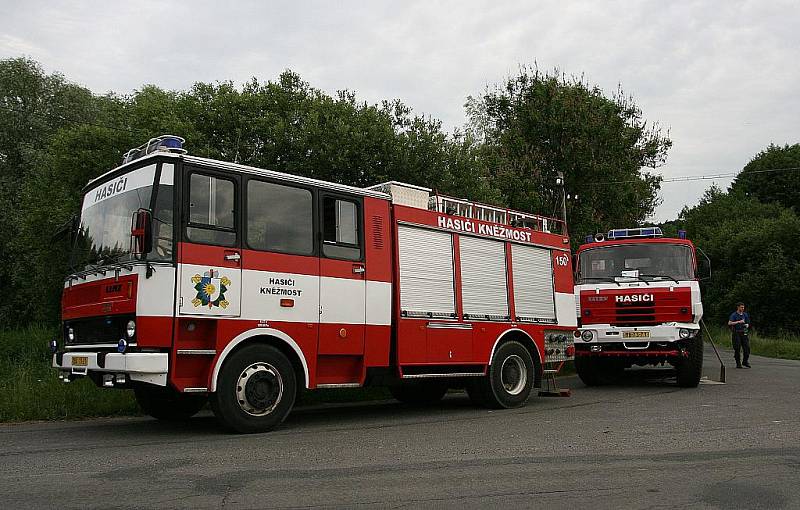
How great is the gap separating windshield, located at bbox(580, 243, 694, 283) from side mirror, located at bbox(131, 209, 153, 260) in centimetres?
1001

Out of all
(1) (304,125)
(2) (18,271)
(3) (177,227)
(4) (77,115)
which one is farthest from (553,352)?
(4) (77,115)

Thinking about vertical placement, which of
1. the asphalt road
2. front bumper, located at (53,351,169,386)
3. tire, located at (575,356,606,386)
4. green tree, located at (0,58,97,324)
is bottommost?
the asphalt road

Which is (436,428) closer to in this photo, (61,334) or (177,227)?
(177,227)

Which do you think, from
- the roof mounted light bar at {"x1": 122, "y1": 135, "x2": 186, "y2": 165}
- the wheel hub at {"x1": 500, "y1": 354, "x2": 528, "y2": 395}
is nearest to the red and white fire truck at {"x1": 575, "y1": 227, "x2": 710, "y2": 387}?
the wheel hub at {"x1": 500, "y1": 354, "x2": 528, "y2": 395}

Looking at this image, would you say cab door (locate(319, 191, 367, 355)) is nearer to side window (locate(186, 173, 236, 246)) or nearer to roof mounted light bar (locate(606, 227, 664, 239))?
side window (locate(186, 173, 236, 246))

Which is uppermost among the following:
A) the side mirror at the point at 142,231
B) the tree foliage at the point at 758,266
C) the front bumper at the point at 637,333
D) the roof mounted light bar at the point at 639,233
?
the tree foliage at the point at 758,266

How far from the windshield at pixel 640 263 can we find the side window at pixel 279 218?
798cm

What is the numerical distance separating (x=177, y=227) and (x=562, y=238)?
7405 millimetres

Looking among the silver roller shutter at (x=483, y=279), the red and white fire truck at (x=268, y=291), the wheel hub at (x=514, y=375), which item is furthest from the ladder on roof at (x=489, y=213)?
the wheel hub at (x=514, y=375)

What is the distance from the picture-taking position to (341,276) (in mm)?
9797

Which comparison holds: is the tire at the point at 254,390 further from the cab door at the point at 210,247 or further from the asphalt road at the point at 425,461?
the cab door at the point at 210,247

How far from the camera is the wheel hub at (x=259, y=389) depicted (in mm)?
8664

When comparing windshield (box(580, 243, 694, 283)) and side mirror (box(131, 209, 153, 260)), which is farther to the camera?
windshield (box(580, 243, 694, 283))

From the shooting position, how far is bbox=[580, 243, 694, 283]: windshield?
15180 millimetres
